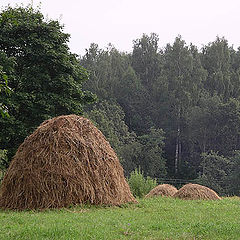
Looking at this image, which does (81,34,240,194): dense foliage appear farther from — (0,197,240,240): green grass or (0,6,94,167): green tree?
(0,197,240,240): green grass

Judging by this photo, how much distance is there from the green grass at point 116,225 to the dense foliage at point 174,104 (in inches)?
1227

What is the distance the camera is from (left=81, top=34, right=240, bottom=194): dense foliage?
46.5 metres

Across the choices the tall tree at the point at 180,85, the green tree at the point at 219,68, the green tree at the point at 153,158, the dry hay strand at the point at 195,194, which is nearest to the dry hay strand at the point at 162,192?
the dry hay strand at the point at 195,194

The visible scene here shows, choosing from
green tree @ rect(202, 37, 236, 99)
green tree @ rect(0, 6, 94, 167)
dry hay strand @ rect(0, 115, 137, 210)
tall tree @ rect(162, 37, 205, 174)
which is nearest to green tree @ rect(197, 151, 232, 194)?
tall tree @ rect(162, 37, 205, 174)

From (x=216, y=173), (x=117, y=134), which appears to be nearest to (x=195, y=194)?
(x=216, y=173)

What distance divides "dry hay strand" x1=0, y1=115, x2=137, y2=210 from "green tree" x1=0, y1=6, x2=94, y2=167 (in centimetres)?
611

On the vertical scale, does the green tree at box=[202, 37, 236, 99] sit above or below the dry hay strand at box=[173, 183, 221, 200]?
above

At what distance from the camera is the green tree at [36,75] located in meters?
17.1

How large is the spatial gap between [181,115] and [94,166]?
42978 mm

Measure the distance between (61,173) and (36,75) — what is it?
8.89 meters

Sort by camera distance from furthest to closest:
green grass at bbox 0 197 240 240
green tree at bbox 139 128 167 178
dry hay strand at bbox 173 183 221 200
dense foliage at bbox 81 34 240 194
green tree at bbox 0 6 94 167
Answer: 1. dense foliage at bbox 81 34 240 194
2. green tree at bbox 139 128 167 178
3. green tree at bbox 0 6 94 167
4. dry hay strand at bbox 173 183 221 200
5. green grass at bbox 0 197 240 240

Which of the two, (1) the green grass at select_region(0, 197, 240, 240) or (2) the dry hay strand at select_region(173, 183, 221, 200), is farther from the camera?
(2) the dry hay strand at select_region(173, 183, 221, 200)

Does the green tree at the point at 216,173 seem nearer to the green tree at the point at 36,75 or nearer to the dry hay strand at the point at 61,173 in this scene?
the green tree at the point at 36,75

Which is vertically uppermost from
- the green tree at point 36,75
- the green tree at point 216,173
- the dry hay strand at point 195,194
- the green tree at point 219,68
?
the green tree at point 219,68
